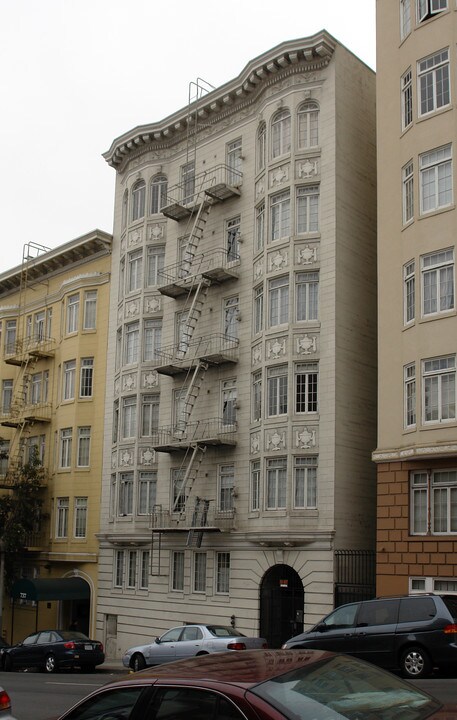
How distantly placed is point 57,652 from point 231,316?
44.0ft

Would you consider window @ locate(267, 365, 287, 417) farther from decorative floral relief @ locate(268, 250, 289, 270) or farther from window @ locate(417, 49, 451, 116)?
window @ locate(417, 49, 451, 116)

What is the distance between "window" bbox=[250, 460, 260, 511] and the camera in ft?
98.3

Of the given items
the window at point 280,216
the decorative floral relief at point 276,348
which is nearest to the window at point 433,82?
the window at point 280,216

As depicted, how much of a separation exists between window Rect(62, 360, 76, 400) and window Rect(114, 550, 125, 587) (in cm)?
797

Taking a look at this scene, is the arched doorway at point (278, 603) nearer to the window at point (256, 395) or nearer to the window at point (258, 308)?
the window at point (256, 395)

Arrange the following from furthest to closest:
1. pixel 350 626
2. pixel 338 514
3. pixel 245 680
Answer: pixel 338 514 → pixel 350 626 → pixel 245 680

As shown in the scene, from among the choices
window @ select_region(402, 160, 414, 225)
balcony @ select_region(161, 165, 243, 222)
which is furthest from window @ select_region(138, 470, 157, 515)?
window @ select_region(402, 160, 414, 225)

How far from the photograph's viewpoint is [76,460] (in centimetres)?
3934

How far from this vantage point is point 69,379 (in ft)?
134

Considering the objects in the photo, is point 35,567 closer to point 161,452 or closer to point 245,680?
point 161,452

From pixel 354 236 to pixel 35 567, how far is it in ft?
72.7

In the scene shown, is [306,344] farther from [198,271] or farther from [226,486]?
[198,271]

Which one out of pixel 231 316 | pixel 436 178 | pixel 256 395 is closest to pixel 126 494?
pixel 256 395

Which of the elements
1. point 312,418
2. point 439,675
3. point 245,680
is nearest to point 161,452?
point 312,418
